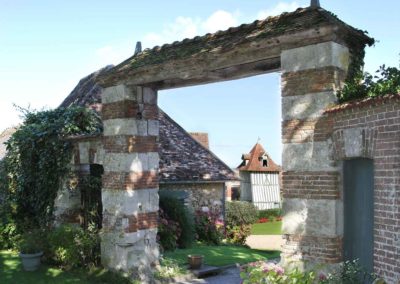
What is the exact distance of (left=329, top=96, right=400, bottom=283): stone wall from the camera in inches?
219

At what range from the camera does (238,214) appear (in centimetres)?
2245

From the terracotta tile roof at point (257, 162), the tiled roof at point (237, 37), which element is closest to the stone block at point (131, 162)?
the tiled roof at point (237, 37)

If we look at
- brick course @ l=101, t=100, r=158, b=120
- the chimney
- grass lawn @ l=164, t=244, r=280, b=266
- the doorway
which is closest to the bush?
grass lawn @ l=164, t=244, r=280, b=266

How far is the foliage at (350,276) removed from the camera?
6.12 m

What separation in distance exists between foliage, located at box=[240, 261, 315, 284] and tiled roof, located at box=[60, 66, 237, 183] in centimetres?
924

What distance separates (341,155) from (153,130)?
4.56 metres

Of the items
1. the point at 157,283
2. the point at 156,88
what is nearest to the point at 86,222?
the point at 157,283

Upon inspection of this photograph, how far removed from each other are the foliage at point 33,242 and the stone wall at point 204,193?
226 inches

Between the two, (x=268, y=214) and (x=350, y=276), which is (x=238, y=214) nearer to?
(x=268, y=214)

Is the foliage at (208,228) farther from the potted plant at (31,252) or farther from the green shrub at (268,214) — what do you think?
the green shrub at (268,214)

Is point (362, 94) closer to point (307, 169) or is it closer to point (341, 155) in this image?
point (341, 155)

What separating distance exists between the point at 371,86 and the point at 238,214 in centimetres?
1683

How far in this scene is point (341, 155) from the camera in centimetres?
636

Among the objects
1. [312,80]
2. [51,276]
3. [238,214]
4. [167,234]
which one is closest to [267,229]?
[238,214]
